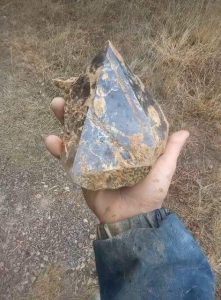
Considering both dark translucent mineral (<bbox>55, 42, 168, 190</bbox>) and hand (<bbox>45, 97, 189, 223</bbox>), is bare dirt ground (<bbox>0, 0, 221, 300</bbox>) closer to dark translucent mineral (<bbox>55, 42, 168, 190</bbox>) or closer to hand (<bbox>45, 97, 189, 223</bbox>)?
hand (<bbox>45, 97, 189, 223</bbox>)

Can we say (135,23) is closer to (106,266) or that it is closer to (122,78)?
(122,78)

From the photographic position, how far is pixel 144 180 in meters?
1.64

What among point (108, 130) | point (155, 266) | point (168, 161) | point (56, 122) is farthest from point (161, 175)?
point (56, 122)

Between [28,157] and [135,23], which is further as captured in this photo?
[135,23]

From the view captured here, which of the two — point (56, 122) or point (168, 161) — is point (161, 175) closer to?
point (168, 161)

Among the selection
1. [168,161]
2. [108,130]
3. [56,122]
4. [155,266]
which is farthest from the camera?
[56,122]

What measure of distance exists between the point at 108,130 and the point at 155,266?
0.53 meters

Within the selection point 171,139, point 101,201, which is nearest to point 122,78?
point 171,139

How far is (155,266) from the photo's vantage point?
1.30m

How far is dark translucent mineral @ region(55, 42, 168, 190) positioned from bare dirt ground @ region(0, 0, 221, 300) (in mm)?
826

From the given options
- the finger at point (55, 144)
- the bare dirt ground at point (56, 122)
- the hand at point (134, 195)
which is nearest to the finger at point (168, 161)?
the hand at point (134, 195)

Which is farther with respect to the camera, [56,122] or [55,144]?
[56,122]

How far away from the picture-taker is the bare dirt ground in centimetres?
222

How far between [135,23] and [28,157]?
1388mm
